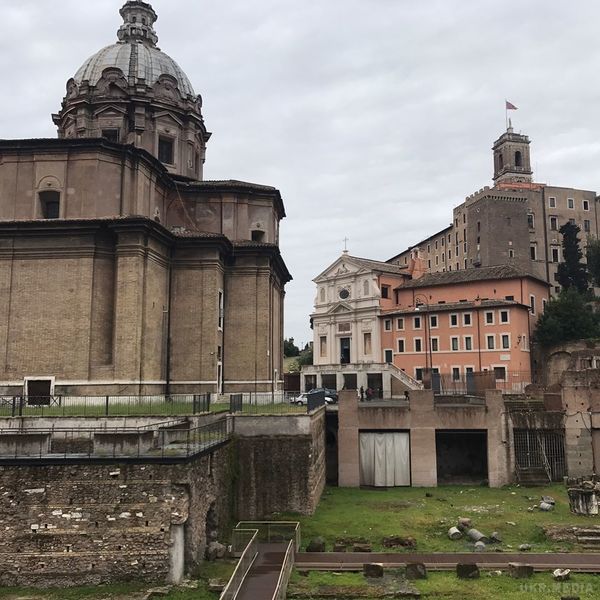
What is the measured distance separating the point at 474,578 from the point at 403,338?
138 feet

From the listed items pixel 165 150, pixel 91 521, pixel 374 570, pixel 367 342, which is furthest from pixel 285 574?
pixel 367 342

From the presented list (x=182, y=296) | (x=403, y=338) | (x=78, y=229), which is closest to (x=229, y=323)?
(x=182, y=296)

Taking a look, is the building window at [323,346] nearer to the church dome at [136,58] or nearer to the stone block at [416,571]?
the church dome at [136,58]

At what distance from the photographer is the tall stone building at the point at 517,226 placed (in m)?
73.1

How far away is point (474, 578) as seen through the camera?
15938 millimetres

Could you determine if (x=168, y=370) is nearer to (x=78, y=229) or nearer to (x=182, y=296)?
(x=182, y=296)

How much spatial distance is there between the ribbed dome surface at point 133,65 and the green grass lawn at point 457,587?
35.2m

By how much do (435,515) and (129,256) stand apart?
1873 centimetres

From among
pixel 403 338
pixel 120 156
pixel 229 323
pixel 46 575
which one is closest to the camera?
pixel 46 575

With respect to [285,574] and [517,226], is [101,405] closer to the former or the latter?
[285,574]

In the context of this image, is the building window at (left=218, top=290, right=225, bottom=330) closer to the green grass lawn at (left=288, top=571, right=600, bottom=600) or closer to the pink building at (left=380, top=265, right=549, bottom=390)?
the green grass lawn at (left=288, top=571, right=600, bottom=600)

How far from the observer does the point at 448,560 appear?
1720 cm

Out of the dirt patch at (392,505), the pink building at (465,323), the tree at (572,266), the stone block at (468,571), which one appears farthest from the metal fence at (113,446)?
the tree at (572,266)

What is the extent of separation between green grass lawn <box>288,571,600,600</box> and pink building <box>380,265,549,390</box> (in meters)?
31.8
